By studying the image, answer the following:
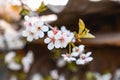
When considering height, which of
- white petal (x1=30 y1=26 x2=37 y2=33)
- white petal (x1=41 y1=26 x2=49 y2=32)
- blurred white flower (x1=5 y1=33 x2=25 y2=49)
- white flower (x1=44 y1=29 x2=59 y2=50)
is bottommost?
blurred white flower (x1=5 y1=33 x2=25 y2=49)

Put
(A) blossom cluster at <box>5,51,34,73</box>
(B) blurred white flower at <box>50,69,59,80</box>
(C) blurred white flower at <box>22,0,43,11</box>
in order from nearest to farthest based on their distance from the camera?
1. (C) blurred white flower at <box>22,0,43,11</box>
2. (B) blurred white flower at <box>50,69,59,80</box>
3. (A) blossom cluster at <box>5,51,34,73</box>

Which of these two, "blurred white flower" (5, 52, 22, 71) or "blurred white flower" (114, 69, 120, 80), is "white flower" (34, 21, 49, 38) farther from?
"blurred white flower" (5, 52, 22, 71)

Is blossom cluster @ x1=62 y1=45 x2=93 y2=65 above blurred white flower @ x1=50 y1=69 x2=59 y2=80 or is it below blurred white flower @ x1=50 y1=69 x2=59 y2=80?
above

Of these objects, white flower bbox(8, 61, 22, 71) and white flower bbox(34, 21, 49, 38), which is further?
white flower bbox(8, 61, 22, 71)

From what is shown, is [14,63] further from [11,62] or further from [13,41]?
[13,41]

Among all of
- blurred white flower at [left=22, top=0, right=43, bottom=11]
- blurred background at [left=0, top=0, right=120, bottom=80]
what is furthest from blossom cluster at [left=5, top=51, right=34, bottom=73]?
blurred white flower at [left=22, top=0, right=43, bottom=11]

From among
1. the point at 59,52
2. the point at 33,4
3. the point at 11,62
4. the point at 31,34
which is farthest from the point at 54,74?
the point at 31,34

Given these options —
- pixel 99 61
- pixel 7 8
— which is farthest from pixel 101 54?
pixel 7 8

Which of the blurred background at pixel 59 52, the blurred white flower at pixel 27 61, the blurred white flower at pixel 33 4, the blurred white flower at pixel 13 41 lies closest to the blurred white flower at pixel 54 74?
the blurred background at pixel 59 52

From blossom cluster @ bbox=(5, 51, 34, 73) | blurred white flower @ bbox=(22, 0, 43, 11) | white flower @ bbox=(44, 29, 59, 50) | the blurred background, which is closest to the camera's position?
white flower @ bbox=(44, 29, 59, 50)

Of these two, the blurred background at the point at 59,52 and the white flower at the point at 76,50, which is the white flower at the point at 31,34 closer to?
the white flower at the point at 76,50
